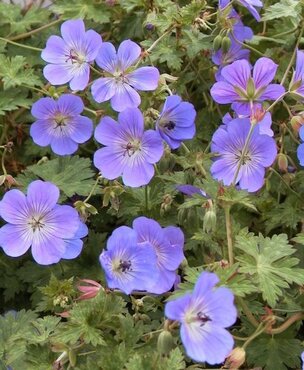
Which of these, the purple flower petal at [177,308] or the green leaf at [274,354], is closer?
the purple flower petal at [177,308]

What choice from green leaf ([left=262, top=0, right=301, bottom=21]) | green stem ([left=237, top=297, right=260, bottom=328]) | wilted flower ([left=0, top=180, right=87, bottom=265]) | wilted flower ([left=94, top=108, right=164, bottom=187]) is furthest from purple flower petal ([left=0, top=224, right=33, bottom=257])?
green leaf ([left=262, top=0, right=301, bottom=21])

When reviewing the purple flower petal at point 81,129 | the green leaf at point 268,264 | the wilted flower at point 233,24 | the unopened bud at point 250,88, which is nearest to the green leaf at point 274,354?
the green leaf at point 268,264

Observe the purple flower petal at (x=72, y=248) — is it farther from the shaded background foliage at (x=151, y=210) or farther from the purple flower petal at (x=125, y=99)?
the purple flower petal at (x=125, y=99)

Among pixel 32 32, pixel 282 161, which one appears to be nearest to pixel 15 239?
pixel 282 161

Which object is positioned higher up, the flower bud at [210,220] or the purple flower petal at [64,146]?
the flower bud at [210,220]

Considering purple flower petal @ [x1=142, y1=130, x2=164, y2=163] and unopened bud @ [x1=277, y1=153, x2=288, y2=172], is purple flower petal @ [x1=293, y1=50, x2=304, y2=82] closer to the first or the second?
unopened bud @ [x1=277, y1=153, x2=288, y2=172]

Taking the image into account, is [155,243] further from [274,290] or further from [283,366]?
[283,366]

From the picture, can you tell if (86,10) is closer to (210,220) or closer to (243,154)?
(243,154)
